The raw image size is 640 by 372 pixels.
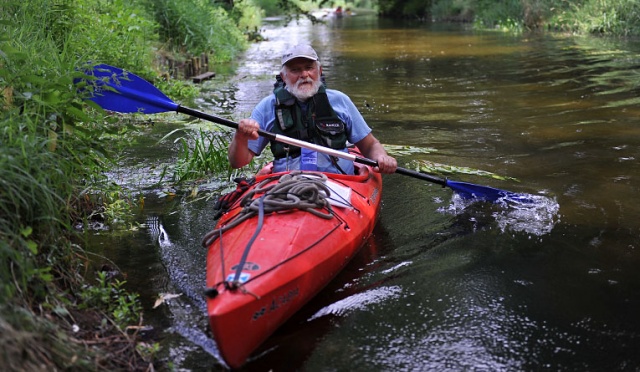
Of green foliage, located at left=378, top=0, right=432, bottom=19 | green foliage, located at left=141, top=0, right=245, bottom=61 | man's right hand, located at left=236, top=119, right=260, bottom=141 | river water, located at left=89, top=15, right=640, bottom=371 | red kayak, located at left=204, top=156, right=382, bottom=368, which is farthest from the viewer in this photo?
green foliage, located at left=378, top=0, right=432, bottom=19

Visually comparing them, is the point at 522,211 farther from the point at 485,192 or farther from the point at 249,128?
the point at 249,128

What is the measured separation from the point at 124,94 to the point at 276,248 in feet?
6.25

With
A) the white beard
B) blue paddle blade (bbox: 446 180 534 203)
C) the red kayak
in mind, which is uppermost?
the white beard

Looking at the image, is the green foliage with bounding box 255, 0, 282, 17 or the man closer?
the man

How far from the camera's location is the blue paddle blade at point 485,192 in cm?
518

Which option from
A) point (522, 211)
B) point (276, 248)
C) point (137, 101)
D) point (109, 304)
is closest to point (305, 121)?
point (137, 101)

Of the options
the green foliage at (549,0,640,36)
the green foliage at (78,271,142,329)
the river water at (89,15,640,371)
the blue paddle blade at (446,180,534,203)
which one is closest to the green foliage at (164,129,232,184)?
the river water at (89,15,640,371)

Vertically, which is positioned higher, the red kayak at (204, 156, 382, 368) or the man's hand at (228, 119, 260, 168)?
the man's hand at (228, 119, 260, 168)

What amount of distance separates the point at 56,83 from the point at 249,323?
6.07 ft

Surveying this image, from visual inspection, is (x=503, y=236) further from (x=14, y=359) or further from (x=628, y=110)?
(x=628, y=110)

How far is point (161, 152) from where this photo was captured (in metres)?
6.98

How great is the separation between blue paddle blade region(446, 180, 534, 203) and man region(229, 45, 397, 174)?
0.72 m

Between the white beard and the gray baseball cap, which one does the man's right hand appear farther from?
the gray baseball cap

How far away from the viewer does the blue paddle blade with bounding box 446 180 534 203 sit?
204 inches
